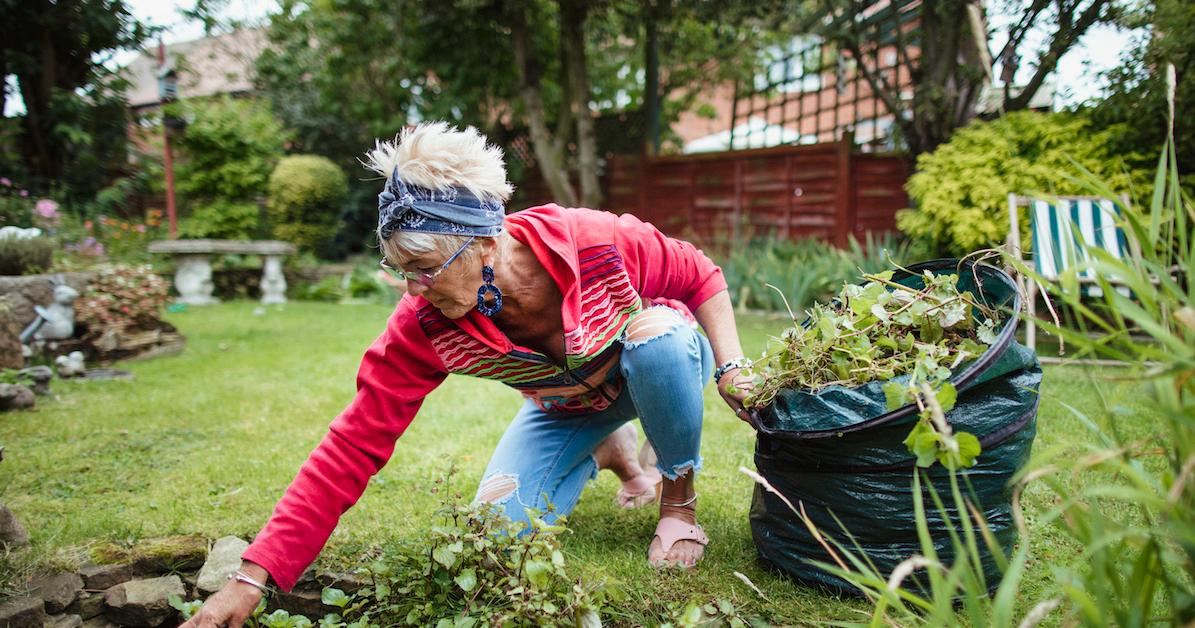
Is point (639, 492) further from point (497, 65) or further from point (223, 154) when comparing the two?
point (223, 154)

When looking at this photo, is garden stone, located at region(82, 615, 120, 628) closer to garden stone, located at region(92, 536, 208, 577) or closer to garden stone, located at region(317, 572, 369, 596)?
garden stone, located at region(92, 536, 208, 577)

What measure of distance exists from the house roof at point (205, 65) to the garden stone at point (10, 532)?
10.3 m

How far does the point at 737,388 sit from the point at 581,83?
7821mm

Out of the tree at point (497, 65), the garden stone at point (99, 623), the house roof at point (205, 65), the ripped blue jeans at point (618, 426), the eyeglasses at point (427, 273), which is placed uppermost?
the house roof at point (205, 65)

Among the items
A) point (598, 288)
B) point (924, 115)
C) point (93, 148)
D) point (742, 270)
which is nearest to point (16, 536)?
point (598, 288)

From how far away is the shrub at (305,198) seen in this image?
10.7 meters

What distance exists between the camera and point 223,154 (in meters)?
11.0

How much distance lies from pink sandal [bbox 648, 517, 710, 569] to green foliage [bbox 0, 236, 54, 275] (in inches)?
197

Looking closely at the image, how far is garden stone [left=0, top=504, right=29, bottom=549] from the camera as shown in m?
2.03

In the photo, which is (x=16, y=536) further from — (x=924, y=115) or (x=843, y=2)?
(x=843, y=2)

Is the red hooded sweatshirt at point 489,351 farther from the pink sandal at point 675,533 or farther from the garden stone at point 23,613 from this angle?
the garden stone at point 23,613

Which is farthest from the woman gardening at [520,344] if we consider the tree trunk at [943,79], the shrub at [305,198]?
the shrub at [305,198]

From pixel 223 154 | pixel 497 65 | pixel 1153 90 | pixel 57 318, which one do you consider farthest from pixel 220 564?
pixel 223 154

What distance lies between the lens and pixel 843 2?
779cm
